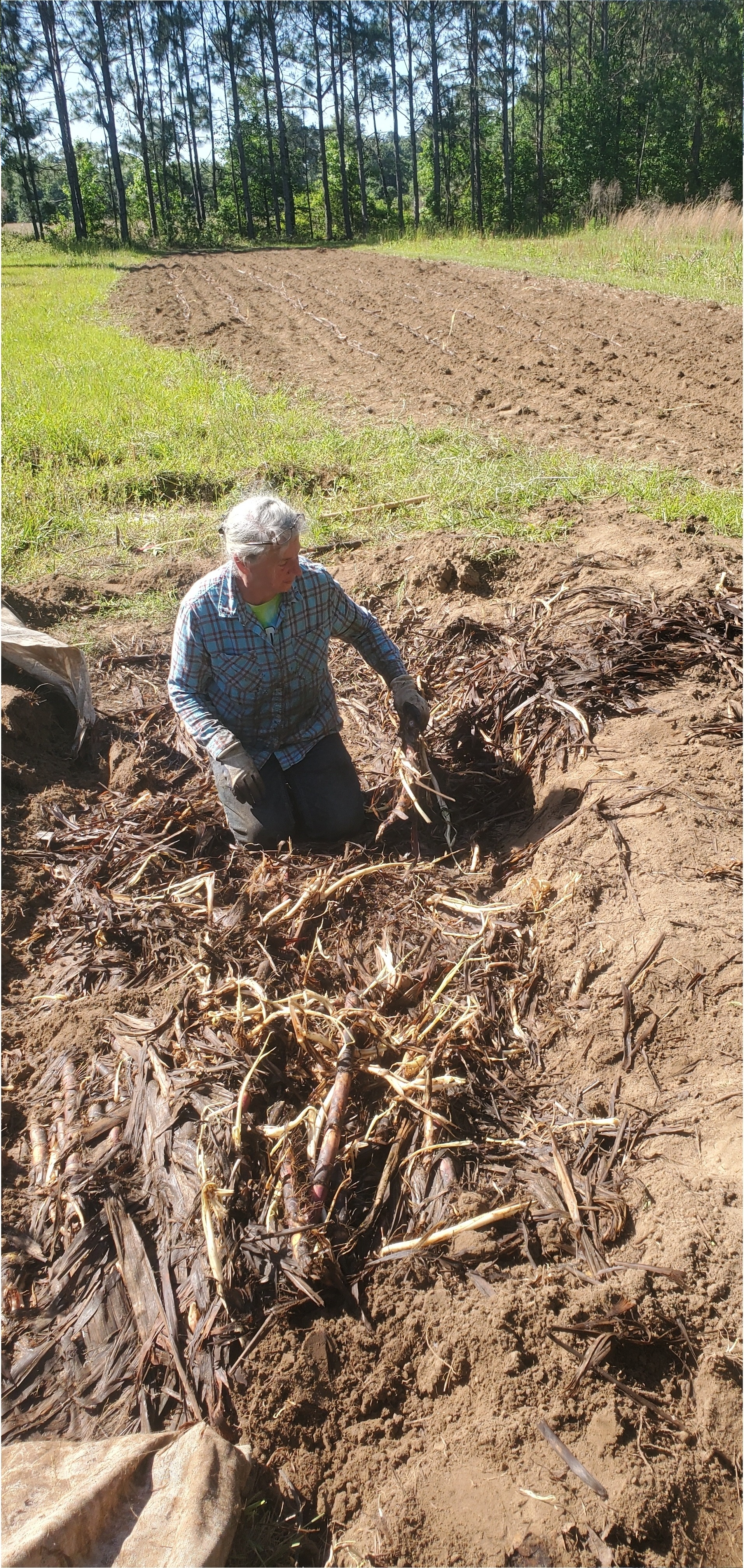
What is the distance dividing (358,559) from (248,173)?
43.4m

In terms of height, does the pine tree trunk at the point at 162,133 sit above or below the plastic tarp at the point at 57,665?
above

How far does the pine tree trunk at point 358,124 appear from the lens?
35.6 meters

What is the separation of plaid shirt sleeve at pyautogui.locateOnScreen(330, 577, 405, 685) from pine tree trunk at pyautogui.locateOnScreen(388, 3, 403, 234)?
3644cm

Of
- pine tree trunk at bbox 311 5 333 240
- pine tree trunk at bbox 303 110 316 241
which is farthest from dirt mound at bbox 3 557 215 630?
pine tree trunk at bbox 303 110 316 241

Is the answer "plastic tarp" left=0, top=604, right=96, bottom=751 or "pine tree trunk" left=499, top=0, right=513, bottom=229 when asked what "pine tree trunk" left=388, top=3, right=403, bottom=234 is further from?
"plastic tarp" left=0, top=604, right=96, bottom=751

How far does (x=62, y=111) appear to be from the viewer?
Answer: 3159 cm

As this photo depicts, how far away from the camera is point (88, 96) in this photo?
131 feet

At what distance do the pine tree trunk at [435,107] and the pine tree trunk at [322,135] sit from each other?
4026 mm

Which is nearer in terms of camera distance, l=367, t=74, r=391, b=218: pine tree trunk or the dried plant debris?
the dried plant debris

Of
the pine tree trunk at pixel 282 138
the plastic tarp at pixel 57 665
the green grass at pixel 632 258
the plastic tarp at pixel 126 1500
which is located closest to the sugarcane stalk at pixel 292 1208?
the plastic tarp at pixel 126 1500

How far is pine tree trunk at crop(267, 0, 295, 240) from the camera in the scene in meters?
35.1

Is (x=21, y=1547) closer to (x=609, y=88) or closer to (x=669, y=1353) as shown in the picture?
(x=669, y=1353)

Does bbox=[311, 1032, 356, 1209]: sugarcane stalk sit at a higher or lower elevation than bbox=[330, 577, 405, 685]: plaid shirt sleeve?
lower

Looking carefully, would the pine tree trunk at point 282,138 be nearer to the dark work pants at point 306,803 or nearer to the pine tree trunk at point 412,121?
the pine tree trunk at point 412,121
